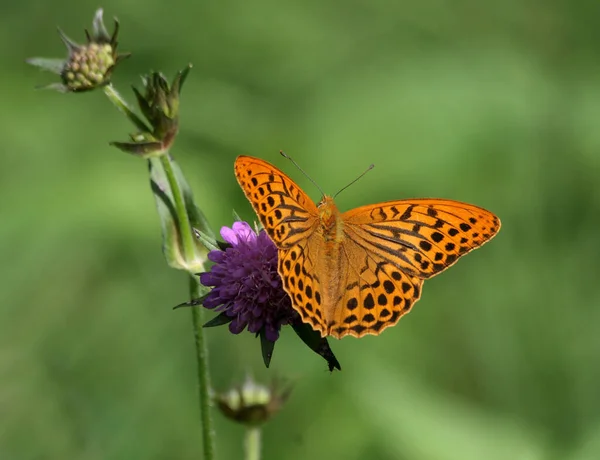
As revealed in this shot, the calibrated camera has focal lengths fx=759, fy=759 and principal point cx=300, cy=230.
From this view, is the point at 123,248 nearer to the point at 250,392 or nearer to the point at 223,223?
the point at 223,223

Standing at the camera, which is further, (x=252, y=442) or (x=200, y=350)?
(x=252, y=442)

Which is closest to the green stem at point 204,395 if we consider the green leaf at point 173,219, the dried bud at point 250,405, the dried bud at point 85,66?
the green leaf at point 173,219

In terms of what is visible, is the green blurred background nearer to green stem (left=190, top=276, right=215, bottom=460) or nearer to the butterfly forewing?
green stem (left=190, top=276, right=215, bottom=460)

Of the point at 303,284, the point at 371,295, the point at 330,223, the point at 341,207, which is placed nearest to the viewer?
the point at 303,284

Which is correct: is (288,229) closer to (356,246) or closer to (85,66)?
(356,246)

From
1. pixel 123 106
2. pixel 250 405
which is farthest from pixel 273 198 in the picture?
pixel 250 405

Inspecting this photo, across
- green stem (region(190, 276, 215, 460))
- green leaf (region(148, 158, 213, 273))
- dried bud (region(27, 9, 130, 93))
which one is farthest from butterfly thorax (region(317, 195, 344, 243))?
dried bud (region(27, 9, 130, 93))
